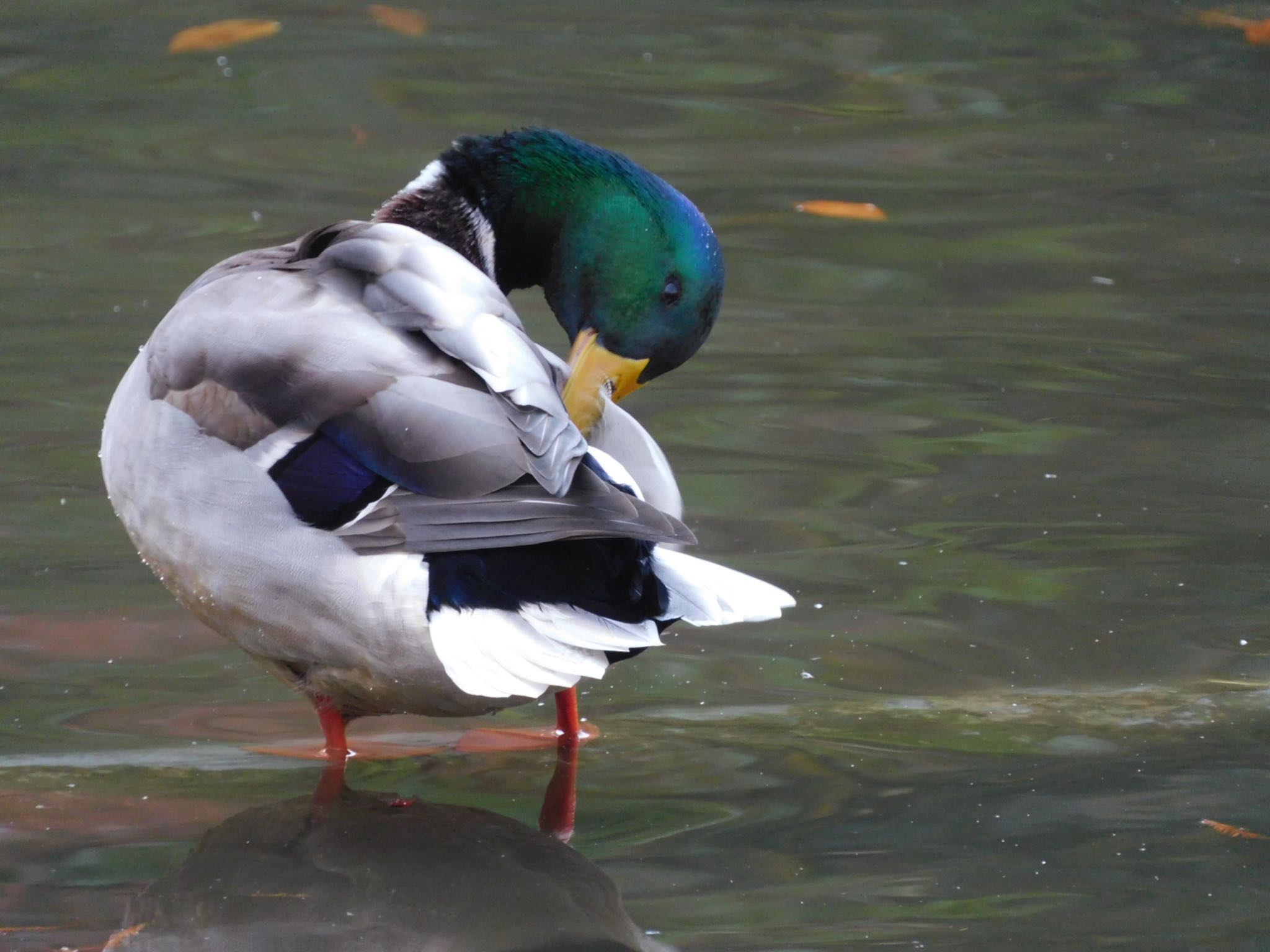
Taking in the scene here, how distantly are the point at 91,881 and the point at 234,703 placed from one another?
74 centimetres

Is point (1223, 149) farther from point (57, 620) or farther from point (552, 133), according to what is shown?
point (57, 620)

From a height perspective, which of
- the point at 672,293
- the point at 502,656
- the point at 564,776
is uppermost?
the point at 672,293

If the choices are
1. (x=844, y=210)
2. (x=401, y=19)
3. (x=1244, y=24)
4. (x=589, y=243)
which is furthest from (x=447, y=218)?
(x=1244, y=24)

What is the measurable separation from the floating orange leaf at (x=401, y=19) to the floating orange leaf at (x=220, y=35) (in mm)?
481

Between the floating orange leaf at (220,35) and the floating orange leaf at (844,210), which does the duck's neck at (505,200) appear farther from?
the floating orange leaf at (220,35)

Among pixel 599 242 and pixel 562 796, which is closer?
pixel 562 796

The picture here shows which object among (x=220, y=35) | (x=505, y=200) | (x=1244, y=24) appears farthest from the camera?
(x=1244, y=24)

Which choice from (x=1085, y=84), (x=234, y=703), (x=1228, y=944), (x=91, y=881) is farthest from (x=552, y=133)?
(x=1085, y=84)

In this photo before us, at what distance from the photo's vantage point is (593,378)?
3.48 m

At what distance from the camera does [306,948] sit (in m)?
2.56

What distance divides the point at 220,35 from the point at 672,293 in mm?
5715

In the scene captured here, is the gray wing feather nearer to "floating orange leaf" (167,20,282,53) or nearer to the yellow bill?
the yellow bill

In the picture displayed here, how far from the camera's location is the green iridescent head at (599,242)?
3.50m

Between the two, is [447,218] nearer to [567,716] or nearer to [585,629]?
[567,716]
